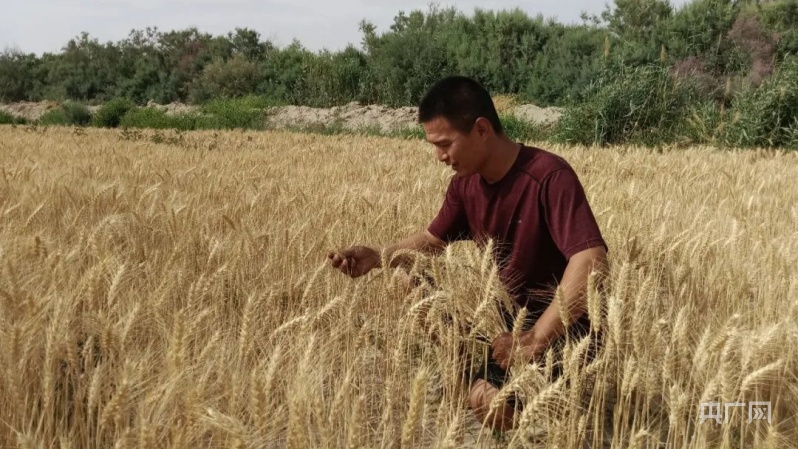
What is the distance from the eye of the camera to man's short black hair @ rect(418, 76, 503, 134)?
216 centimetres

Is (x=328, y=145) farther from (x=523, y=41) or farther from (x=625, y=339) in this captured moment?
(x=523, y=41)

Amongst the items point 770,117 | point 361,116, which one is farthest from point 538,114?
point 770,117

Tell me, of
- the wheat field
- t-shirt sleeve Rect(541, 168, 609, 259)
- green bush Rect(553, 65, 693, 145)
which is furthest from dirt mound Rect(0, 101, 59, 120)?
t-shirt sleeve Rect(541, 168, 609, 259)

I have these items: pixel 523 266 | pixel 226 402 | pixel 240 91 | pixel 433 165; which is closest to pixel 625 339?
pixel 523 266

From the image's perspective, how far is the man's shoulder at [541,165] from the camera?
6.84 ft

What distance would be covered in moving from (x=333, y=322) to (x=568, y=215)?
2.67 feet

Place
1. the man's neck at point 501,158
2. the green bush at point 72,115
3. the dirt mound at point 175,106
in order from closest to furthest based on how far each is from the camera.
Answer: the man's neck at point 501,158 → the green bush at point 72,115 → the dirt mound at point 175,106

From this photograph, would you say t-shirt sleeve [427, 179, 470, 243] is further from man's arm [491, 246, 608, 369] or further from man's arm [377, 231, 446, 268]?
man's arm [491, 246, 608, 369]

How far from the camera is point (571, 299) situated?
1817 millimetres

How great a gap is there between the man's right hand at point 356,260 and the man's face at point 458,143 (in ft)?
1.38

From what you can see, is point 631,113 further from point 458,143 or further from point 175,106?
point 175,106

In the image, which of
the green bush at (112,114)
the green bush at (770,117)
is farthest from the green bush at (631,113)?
the green bush at (112,114)

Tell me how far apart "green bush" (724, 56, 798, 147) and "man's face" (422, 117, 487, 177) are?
24.4 feet

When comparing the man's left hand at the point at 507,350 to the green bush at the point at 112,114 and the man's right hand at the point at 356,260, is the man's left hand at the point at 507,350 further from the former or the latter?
the green bush at the point at 112,114
